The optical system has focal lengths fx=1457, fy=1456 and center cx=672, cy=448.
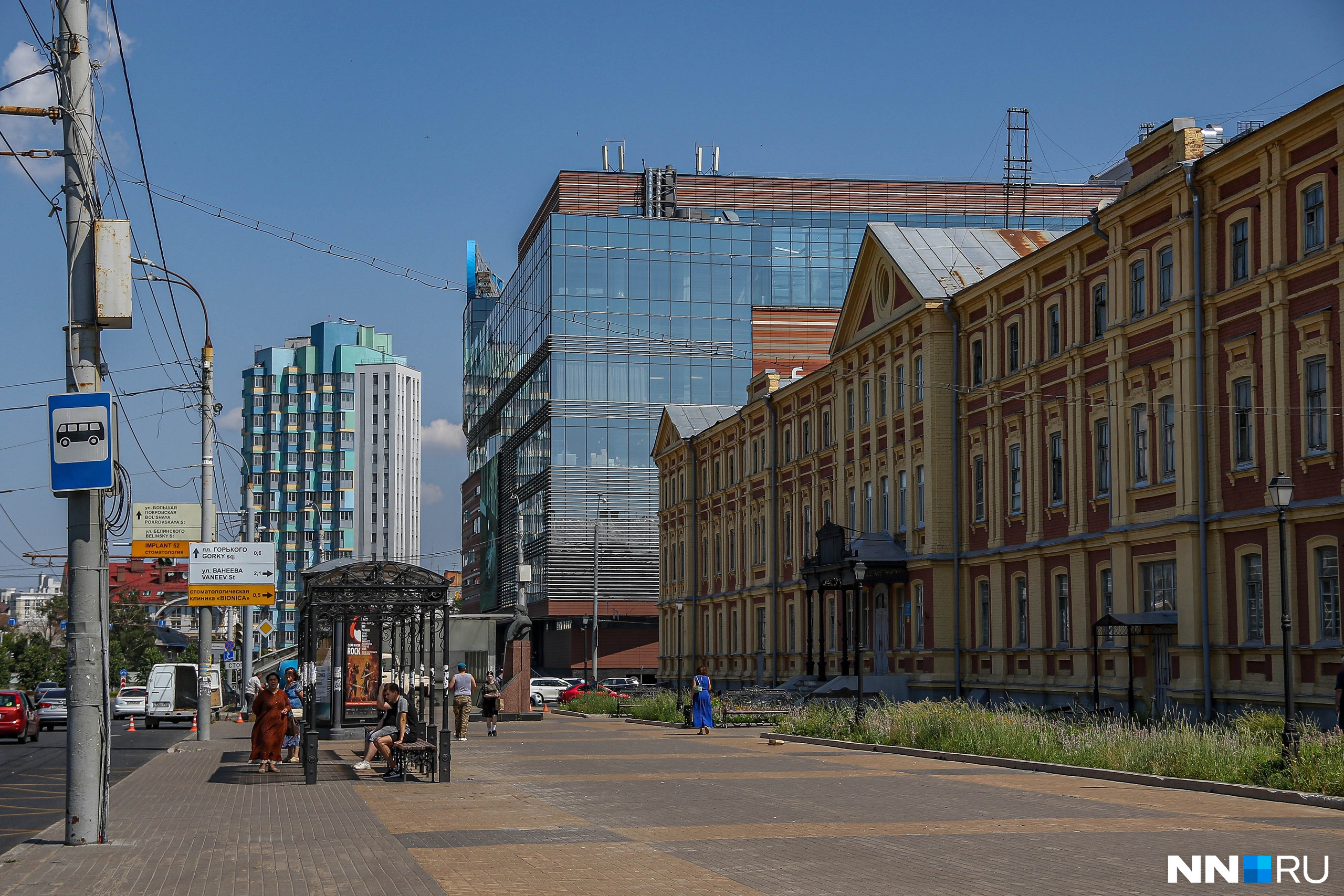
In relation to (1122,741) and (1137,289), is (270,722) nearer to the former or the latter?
(1122,741)

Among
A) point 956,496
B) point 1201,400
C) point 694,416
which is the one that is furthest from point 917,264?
point 694,416

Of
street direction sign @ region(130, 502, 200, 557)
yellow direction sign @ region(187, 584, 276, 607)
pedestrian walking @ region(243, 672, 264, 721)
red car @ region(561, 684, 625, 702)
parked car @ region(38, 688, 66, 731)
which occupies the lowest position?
red car @ region(561, 684, 625, 702)

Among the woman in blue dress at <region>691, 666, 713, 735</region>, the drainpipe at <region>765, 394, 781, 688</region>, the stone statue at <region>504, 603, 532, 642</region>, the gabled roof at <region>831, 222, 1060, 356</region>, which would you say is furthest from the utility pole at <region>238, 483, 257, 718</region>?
the gabled roof at <region>831, 222, 1060, 356</region>

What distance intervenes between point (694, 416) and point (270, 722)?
161 feet

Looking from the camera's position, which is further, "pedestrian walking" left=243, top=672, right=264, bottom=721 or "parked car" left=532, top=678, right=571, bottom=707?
"parked car" left=532, top=678, right=571, bottom=707

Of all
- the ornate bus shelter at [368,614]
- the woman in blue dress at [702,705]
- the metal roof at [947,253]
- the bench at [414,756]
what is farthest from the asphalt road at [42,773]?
the metal roof at [947,253]

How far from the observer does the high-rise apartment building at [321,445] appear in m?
169

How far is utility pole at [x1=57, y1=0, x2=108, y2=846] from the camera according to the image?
13.6 m

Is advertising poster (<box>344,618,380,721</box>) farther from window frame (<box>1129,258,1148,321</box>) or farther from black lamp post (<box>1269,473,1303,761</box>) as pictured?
black lamp post (<box>1269,473,1303,761</box>)

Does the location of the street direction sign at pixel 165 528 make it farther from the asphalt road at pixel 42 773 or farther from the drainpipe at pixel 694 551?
the drainpipe at pixel 694 551

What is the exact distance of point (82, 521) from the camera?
1411 cm

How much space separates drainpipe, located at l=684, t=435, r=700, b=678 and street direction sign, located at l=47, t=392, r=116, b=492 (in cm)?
5302

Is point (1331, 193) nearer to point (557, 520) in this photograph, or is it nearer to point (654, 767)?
point (654, 767)

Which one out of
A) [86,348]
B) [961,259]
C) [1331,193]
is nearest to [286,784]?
[86,348]
